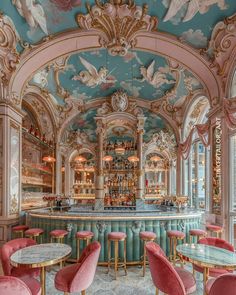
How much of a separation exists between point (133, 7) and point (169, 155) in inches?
410

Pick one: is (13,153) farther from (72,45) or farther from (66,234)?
(72,45)

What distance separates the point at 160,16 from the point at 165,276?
15.7 feet

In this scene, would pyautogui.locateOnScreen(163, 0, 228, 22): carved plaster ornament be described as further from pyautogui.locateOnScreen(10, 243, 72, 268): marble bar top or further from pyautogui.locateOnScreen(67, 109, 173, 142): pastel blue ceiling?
pyautogui.locateOnScreen(67, 109, 173, 142): pastel blue ceiling

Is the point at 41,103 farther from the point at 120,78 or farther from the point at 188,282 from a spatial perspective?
the point at 188,282

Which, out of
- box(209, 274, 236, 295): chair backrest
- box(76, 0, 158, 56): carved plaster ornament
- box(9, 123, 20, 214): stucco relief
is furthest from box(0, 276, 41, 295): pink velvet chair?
box(76, 0, 158, 56): carved plaster ornament

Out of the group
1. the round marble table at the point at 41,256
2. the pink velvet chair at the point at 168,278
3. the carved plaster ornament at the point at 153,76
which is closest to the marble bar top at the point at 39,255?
the round marble table at the point at 41,256

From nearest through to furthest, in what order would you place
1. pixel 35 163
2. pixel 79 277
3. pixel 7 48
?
pixel 79 277
pixel 7 48
pixel 35 163

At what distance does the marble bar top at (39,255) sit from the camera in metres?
2.97

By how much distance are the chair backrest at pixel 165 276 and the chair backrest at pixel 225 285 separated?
1.58 ft

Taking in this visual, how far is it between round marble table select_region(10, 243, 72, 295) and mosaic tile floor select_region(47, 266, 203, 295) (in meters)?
0.94

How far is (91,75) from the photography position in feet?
25.8

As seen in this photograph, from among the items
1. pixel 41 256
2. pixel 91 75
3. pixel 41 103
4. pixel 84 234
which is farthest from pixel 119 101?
pixel 41 256

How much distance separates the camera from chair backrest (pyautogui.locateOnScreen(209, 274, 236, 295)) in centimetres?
231

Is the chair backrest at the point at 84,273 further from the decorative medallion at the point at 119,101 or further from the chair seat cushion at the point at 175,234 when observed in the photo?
the decorative medallion at the point at 119,101
